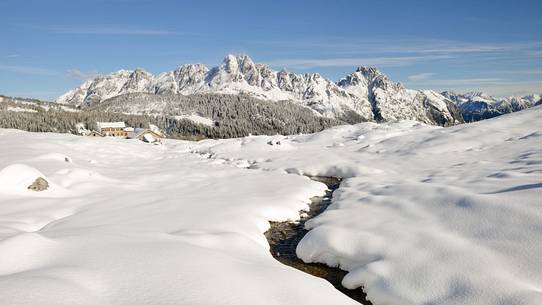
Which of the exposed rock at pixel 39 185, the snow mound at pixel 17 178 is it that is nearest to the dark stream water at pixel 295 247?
the exposed rock at pixel 39 185

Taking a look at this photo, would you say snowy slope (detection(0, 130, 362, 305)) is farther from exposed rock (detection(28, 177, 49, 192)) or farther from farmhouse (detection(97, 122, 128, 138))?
farmhouse (detection(97, 122, 128, 138))

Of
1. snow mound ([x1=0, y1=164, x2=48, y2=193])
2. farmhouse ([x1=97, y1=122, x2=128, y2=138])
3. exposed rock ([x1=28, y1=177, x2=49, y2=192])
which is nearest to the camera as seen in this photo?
snow mound ([x1=0, y1=164, x2=48, y2=193])

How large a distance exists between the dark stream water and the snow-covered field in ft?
1.28

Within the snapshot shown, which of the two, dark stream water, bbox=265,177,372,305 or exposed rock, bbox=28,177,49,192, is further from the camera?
exposed rock, bbox=28,177,49,192

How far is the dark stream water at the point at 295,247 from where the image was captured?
44.1 ft

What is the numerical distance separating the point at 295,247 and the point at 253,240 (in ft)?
8.73

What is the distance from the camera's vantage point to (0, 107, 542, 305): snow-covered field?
8.52 m

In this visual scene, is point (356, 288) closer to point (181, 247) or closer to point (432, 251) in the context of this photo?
point (432, 251)

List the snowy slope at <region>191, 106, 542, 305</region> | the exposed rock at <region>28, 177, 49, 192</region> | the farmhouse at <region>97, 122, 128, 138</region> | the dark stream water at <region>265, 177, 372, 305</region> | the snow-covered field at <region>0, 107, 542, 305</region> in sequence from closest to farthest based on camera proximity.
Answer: the snow-covered field at <region>0, 107, 542, 305</region> < the snowy slope at <region>191, 106, 542, 305</region> < the dark stream water at <region>265, 177, 372, 305</region> < the exposed rock at <region>28, 177, 49, 192</region> < the farmhouse at <region>97, 122, 128, 138</region>

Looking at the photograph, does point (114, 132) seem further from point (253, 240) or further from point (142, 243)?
point (142, 243)

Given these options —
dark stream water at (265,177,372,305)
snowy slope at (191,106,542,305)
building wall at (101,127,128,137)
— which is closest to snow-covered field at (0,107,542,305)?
snowy slope at (191,106,542,305)

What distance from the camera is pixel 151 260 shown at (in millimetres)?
9914

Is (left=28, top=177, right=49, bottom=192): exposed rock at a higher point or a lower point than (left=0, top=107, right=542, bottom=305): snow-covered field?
higher

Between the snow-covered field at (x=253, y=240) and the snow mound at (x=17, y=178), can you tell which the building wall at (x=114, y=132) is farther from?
the snow mound at (x=17, y=178)
